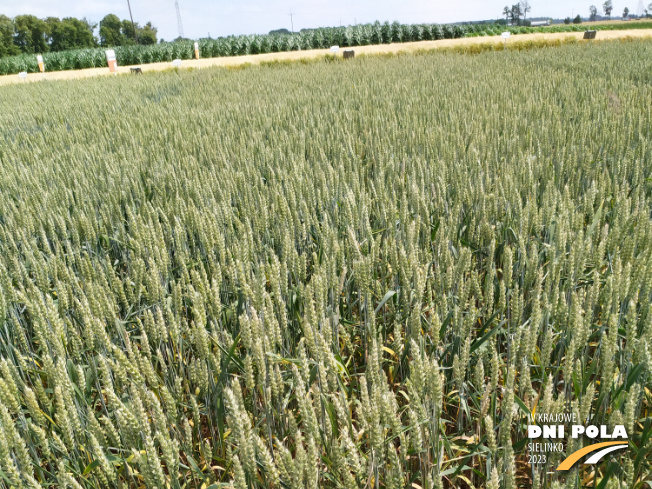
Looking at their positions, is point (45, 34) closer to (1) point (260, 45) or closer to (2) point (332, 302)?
(1) point (260, 45)

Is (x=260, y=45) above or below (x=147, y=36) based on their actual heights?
below

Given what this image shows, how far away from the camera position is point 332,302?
5.07ft

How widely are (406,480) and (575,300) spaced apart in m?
0.69

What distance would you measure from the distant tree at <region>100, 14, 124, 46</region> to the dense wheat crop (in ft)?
298

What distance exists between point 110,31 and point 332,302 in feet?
318

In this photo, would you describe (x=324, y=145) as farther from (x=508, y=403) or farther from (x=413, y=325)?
(x=508, y=403)

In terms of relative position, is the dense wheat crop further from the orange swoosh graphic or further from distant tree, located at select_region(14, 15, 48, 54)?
distant tree, located at select_region(14, 15, 48, 54)

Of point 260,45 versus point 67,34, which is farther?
point 67,34

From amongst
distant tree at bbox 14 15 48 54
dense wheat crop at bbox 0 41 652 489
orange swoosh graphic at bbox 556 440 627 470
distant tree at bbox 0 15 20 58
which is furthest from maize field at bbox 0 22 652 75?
distant tree at bbox 14 15 48 54

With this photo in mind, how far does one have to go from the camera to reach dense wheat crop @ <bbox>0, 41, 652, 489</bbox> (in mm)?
1048

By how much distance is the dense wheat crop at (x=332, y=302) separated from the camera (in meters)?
1.05

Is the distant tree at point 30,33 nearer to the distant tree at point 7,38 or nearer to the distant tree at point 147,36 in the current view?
the distant tree at point 7,38

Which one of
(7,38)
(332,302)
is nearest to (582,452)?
(332,302)

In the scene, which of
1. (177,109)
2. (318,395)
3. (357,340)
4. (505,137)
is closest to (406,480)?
(318,395)
